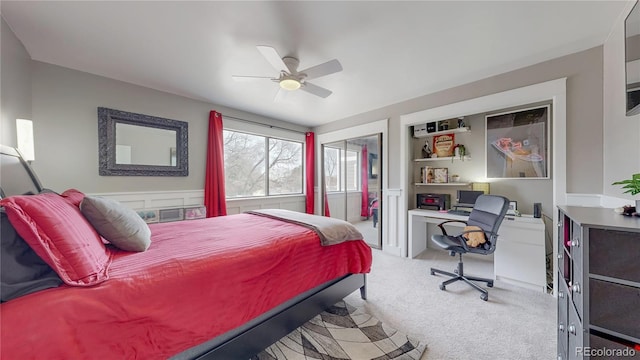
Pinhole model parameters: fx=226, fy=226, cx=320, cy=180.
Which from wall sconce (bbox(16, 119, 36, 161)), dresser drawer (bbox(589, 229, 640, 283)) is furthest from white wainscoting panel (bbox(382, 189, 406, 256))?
wall sconce (bbox(16, 119, 36, 161))

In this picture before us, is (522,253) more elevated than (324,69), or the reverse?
(324,69)

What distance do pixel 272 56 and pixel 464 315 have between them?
2.85 metres

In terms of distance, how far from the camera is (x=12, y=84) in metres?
1.92

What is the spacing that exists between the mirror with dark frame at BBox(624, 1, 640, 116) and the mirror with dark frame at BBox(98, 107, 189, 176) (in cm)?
443

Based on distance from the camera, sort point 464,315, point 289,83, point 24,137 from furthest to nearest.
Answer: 1. point 289,83
2. point 464,315
3. point 24,137

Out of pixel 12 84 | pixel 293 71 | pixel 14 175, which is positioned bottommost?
pixel 14 175

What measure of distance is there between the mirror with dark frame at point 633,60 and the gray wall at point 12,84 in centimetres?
439

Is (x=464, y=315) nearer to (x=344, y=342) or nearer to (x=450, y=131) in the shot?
(x=344, y=342)

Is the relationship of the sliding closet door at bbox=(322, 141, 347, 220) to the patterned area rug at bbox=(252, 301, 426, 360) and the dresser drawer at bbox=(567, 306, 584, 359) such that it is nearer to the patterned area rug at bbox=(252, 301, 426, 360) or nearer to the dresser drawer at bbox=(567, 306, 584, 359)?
the patterned area rug at bbox=(252, 301, 426, 360)

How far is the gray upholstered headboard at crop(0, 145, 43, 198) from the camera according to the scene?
4.65 ft

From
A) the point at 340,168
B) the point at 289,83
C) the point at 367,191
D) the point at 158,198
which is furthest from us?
the point at 340,168

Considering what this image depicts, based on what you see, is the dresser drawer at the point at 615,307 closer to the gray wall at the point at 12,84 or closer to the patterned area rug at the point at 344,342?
the patterned area rug at the point at 344,342

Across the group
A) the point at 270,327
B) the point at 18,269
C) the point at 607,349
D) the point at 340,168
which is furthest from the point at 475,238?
the point at 18,269

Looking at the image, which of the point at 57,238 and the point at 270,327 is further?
the point at 270,327
